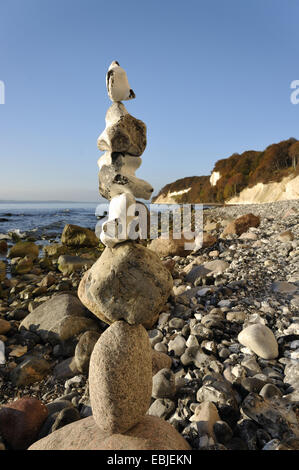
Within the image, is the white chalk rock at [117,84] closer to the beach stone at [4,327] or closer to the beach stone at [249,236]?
the beach stone at [4,327]

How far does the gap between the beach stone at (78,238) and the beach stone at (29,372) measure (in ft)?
33.2

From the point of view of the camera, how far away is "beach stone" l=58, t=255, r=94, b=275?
379 inches

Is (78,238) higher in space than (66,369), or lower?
higher

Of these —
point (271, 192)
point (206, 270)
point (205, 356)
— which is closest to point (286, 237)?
point (206, 270)

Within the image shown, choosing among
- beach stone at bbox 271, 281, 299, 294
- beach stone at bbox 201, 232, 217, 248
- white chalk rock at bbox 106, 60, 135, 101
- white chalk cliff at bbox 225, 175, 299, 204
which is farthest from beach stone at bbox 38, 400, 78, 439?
white chalk cliff at bbox 225, 175, 299, 204

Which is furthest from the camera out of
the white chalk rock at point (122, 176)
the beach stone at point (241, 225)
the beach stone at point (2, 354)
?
the beach stone at point (241, 225)

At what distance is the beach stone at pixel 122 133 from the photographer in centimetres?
190

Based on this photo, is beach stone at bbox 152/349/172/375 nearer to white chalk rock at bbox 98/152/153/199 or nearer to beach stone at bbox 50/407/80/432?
beach stone at bbox 50/407/80/432

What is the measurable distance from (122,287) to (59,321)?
3.29 metres

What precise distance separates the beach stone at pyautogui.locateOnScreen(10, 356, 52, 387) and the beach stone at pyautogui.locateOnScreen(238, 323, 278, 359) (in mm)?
2828

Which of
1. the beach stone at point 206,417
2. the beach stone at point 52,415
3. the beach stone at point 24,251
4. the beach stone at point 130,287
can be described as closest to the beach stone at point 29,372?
the beach stone at point 52,415

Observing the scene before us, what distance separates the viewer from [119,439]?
191 centimetres

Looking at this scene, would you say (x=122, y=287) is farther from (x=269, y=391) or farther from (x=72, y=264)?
(x=72, y=264)
